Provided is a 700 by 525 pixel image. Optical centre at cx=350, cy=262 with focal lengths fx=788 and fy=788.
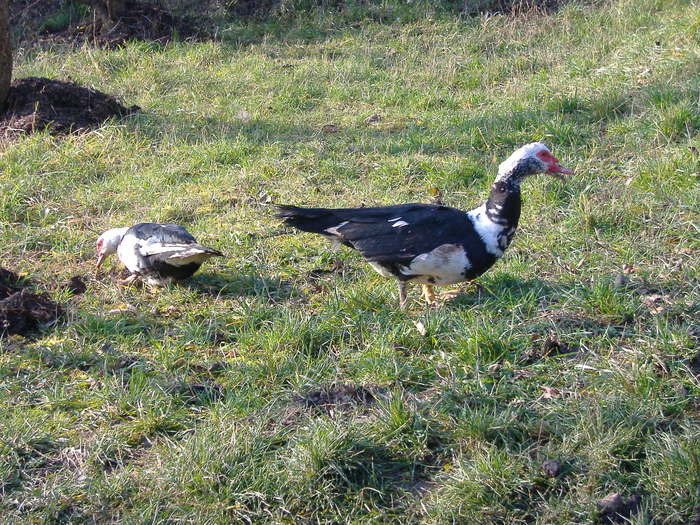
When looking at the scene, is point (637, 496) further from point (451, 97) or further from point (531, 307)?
point (451, 97)

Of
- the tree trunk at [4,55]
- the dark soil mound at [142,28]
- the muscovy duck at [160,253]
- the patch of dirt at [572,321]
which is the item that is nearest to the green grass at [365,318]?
the patch of dirt at [572,321]

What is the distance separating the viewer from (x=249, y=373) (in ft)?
13.6

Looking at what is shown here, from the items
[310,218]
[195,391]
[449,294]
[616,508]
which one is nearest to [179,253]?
[310,218]

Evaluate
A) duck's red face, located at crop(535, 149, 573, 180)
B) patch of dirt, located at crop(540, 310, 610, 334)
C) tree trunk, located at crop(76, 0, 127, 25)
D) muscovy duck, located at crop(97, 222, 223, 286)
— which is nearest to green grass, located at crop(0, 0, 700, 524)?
patch of dirt, located at crop(540, 310, 610, 334)

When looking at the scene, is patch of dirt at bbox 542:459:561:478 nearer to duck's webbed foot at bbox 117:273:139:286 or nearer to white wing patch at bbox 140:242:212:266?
white wing patch at bbox 140:242:212:266

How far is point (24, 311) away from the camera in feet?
15.5

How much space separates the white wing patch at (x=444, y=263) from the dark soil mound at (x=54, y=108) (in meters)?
4.66

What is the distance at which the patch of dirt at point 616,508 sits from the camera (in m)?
3.06

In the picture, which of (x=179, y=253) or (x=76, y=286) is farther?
(x=76, y=286)

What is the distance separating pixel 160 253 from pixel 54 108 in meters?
3.87

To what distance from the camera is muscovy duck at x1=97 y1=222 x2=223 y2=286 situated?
4973 mm

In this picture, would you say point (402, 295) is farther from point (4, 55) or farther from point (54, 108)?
point (4, 55)

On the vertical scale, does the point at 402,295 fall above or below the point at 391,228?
below

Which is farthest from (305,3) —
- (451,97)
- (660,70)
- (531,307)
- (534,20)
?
(531,307)
